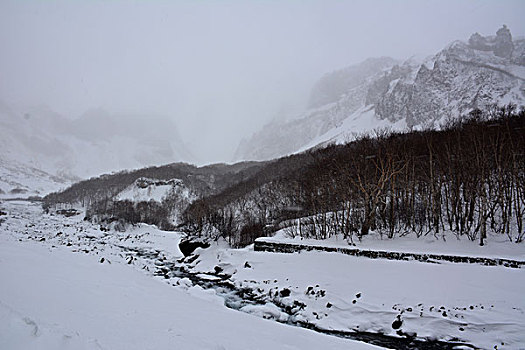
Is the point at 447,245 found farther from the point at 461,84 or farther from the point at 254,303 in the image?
the point at 461,84

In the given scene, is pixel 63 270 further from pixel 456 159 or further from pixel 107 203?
pixel 107 203

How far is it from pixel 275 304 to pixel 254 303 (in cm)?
96

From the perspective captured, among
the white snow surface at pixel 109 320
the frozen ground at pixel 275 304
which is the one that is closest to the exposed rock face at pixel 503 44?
the frozen ground at pixel 275 304

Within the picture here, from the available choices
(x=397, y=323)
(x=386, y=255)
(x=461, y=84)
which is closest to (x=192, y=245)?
(x=386, y=255)

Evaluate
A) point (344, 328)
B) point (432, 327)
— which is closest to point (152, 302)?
point (344, 328)

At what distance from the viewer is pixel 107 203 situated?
120750 mm

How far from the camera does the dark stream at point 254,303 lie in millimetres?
8898

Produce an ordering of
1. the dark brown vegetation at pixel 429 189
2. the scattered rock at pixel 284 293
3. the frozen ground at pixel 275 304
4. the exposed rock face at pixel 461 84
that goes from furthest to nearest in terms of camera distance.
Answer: the exposed rock face at pixel 461 84
the dark brown vegetation at pixel 429 189
the scattered rock at pixel 284 293
the frozen ground at pixel 275 304

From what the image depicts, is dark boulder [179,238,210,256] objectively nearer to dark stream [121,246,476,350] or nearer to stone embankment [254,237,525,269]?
dark stream [121,246,476,350]

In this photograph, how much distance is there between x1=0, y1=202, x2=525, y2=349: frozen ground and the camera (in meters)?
5.91

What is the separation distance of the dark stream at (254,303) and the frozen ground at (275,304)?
16 centimetres

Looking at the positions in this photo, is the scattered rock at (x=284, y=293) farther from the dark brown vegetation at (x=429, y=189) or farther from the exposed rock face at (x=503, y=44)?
the exposed rock face at (x=503, y=44)

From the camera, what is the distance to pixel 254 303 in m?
12.9

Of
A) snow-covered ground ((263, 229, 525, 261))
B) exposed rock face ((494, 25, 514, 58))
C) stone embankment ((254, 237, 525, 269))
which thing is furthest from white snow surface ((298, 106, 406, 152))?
stone embankment ((254, 237, 525, 269))
